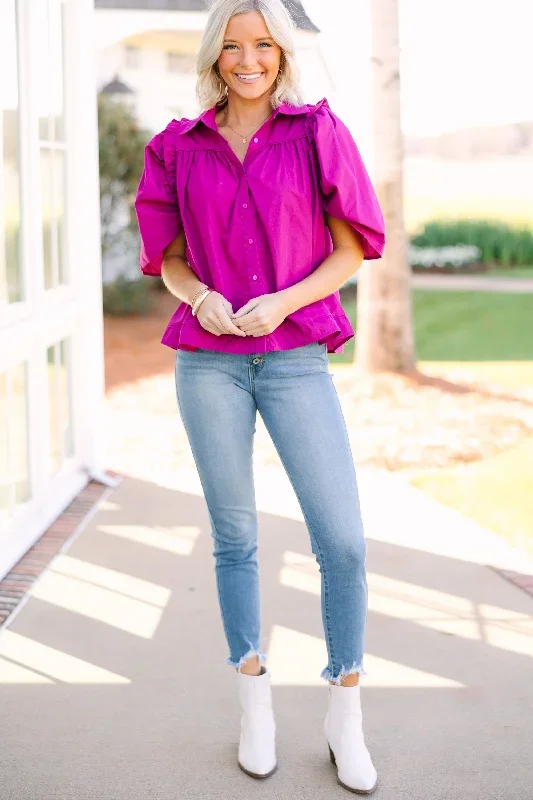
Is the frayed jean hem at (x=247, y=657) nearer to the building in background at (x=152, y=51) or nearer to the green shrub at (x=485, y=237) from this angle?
the building in background at (x=152, y=51)

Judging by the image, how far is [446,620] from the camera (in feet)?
11.1

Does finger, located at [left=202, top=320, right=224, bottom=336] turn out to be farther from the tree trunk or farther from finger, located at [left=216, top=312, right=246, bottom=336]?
the tree trunk

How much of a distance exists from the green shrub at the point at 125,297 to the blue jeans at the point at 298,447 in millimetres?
10446

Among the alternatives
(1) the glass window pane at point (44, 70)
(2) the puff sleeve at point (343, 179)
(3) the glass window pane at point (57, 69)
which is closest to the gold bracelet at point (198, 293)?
(2) the puff sleeve at point (343, 179)

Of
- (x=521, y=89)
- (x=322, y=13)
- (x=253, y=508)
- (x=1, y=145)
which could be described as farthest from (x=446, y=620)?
(x=521, y=89)

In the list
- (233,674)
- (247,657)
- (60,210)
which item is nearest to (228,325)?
(247,657)

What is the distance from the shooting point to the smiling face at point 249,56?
2217 mm

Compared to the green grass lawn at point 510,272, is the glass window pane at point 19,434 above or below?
below

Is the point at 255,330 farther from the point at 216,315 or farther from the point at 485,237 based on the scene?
the point at 485,237

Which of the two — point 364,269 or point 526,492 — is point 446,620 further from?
point 364,269

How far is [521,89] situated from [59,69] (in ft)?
65.7

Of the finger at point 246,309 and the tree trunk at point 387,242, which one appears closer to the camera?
the finger at point 246,309

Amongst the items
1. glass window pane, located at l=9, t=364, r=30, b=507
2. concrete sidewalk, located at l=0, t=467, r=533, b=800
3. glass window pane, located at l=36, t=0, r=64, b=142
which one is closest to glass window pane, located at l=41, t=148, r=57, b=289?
glass window pane, located at l=36, t=0, r=64, b=142

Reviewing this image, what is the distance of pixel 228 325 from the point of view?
7.12 ft
